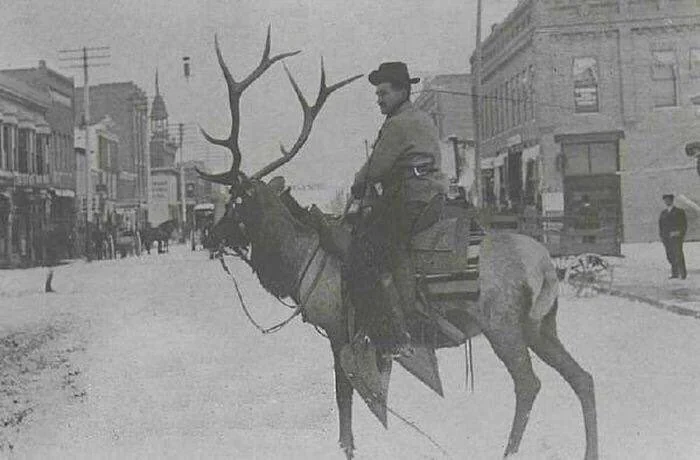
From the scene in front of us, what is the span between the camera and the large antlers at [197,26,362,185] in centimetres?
224

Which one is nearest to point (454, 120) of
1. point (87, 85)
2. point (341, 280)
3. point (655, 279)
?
point (341, 280)

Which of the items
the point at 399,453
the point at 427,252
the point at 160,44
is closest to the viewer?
the point at 427,252

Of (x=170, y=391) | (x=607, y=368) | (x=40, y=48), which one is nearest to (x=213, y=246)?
(x=170, y=391)

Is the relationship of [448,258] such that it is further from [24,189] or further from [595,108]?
[24,189]

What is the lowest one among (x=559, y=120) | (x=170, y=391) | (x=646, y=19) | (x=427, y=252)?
(x=170, y=391)

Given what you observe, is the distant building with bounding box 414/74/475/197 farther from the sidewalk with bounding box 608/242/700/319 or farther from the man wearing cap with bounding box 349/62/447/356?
the sidewalk with bounding box 608/242/700/319

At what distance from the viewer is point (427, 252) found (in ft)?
7.11

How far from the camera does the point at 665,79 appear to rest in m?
2.54

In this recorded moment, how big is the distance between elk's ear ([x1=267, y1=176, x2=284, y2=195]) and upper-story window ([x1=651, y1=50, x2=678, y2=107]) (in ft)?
4.29

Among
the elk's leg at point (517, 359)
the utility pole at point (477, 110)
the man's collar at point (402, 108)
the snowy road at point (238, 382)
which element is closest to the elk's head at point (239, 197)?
the snowy road at point (238, 382)

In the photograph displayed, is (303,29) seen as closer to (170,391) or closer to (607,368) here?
(170,391)

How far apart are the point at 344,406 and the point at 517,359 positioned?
0.55 m

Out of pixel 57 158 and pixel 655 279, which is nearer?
pixel 655 279

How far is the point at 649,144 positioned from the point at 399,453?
1.30m
